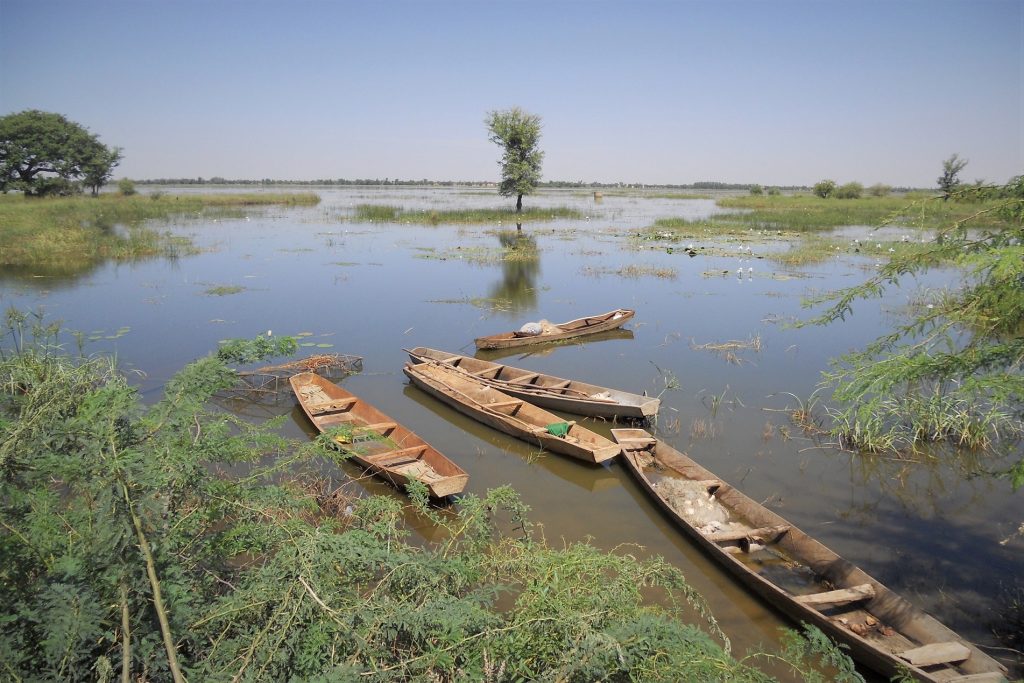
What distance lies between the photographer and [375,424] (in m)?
9.28

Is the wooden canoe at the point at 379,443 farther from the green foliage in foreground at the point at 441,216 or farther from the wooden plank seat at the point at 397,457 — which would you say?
the green foliage in foreground at the point at 441,216

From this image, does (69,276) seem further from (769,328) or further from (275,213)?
(275,213)

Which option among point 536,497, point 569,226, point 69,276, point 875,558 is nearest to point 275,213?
point 569,226

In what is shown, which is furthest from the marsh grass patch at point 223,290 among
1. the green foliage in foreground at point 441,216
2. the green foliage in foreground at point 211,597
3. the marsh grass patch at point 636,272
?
the green foliage in foreground at point 441,216

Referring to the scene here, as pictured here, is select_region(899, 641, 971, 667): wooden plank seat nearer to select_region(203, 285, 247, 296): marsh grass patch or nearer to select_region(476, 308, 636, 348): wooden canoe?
select_region(476, 308, 636, 348): wooden canoe

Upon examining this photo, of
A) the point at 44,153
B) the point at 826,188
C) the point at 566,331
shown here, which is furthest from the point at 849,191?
the point at 44,153

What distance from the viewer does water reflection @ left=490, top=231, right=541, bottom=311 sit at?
19547 millimetres

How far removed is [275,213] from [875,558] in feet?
159

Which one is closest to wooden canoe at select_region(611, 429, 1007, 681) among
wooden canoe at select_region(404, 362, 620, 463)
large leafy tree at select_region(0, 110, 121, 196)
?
wooden canoe at select_region(404, 362, 620, 463)

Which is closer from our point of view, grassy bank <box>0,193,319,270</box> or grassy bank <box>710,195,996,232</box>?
grassy bank <box>0,193,319,270</box>

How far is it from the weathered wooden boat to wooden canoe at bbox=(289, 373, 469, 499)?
7.90 feet

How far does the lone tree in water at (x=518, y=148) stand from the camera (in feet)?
124

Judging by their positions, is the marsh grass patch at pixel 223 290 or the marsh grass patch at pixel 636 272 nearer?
the marsh grass patch at pixel 223 290

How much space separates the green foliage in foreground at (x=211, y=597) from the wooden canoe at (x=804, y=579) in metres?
2.42
